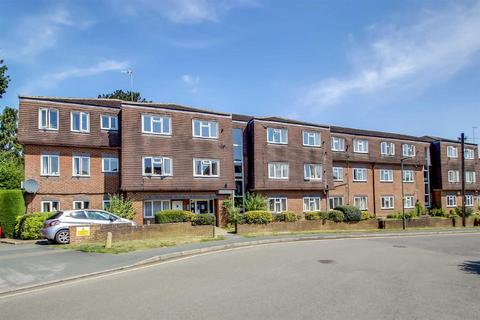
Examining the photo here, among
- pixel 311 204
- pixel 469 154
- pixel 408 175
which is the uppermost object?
pixel 469 154

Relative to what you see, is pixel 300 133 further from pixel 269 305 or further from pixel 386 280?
pixel 269 305

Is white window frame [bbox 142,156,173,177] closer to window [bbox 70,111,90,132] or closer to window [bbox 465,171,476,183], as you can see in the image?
window [bbox 70,111,90,132]

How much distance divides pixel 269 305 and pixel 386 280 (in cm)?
436

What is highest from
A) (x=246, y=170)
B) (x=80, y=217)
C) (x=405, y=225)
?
(x=246, y=170)

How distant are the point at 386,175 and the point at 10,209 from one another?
37.5 meters

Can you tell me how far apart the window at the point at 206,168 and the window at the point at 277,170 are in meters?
5.62

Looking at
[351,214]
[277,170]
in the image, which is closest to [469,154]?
[351,214]

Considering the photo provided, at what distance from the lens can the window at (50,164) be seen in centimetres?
2948

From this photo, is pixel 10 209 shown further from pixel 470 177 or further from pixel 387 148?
pixel 470 177

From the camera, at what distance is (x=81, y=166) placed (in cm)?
3088

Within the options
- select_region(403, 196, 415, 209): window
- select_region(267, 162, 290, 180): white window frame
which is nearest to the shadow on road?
select_region(267, 162, 290, 180): white window frame

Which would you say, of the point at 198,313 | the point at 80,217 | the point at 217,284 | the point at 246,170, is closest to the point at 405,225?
the point at 246,170

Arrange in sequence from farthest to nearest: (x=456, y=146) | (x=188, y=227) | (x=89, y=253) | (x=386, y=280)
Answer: (x=456, y=146), (x=188, y=227), (x=89, y=253), (x=386, y=280)

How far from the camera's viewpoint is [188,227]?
25578 mm
